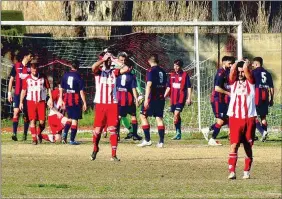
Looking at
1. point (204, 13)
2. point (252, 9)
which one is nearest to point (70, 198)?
point (204, 13)

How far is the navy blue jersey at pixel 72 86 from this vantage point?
28875mm

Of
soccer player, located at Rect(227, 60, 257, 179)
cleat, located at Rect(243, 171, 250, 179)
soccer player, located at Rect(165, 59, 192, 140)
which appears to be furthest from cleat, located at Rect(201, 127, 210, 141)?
cleat, located at Rect(243, 171, 250, 179)

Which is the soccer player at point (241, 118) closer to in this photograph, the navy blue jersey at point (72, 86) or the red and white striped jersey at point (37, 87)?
the navy blue jersey at point (72, 86)

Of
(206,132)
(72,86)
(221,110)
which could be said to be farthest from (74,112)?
(206,132)

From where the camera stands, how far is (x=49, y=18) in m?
45.8

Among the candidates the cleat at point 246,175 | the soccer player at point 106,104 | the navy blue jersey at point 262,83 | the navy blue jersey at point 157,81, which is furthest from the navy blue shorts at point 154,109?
the cleat at point 246,175

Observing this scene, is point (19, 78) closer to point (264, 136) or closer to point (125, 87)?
point (125, 87)

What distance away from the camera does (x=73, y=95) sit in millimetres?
29203

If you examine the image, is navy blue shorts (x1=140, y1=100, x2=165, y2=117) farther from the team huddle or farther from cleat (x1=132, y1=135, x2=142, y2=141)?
cleat (x1=132, y1=135, x2=142, y2=141)

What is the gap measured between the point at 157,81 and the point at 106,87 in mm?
4168

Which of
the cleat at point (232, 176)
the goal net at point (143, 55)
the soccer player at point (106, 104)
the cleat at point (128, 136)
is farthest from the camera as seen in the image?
the goal net at point (143, 55)

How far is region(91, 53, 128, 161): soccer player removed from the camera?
23.5m

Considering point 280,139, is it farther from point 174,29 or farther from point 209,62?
point 174,29

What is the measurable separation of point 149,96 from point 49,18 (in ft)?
60.7
